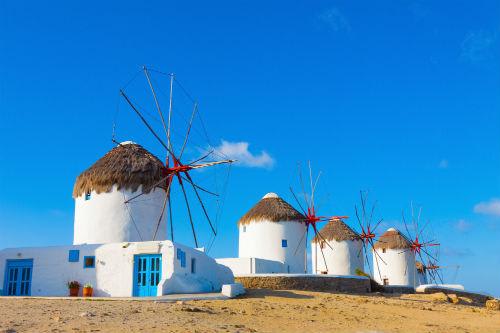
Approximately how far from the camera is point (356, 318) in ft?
57.7

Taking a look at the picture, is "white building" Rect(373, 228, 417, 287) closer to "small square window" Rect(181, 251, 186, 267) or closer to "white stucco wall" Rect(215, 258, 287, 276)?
"white stucco wall" Rect(215, 258, 287, 276)

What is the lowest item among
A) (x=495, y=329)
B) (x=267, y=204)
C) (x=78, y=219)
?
(x=495, y=329)

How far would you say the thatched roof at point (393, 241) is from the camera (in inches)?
1879

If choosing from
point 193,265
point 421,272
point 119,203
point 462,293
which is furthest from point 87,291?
point 421,272

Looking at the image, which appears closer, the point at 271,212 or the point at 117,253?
the point at 117,253

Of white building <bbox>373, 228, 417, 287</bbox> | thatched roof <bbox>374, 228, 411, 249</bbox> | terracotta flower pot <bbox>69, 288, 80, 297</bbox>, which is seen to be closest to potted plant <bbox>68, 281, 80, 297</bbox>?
terracotta flower pot <bbox>69, 288, 80, 297</bbox>

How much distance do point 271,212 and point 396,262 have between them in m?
17.4

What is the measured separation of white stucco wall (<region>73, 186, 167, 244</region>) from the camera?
80.6 feet

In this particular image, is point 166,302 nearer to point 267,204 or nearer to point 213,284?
point 213,284

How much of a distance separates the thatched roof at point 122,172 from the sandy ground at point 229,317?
743cm

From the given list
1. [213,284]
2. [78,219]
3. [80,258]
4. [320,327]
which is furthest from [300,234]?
[320,327]

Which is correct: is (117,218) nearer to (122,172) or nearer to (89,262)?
(122,172)

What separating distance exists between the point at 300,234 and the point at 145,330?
24.2 meters

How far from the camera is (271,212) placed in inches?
1403
